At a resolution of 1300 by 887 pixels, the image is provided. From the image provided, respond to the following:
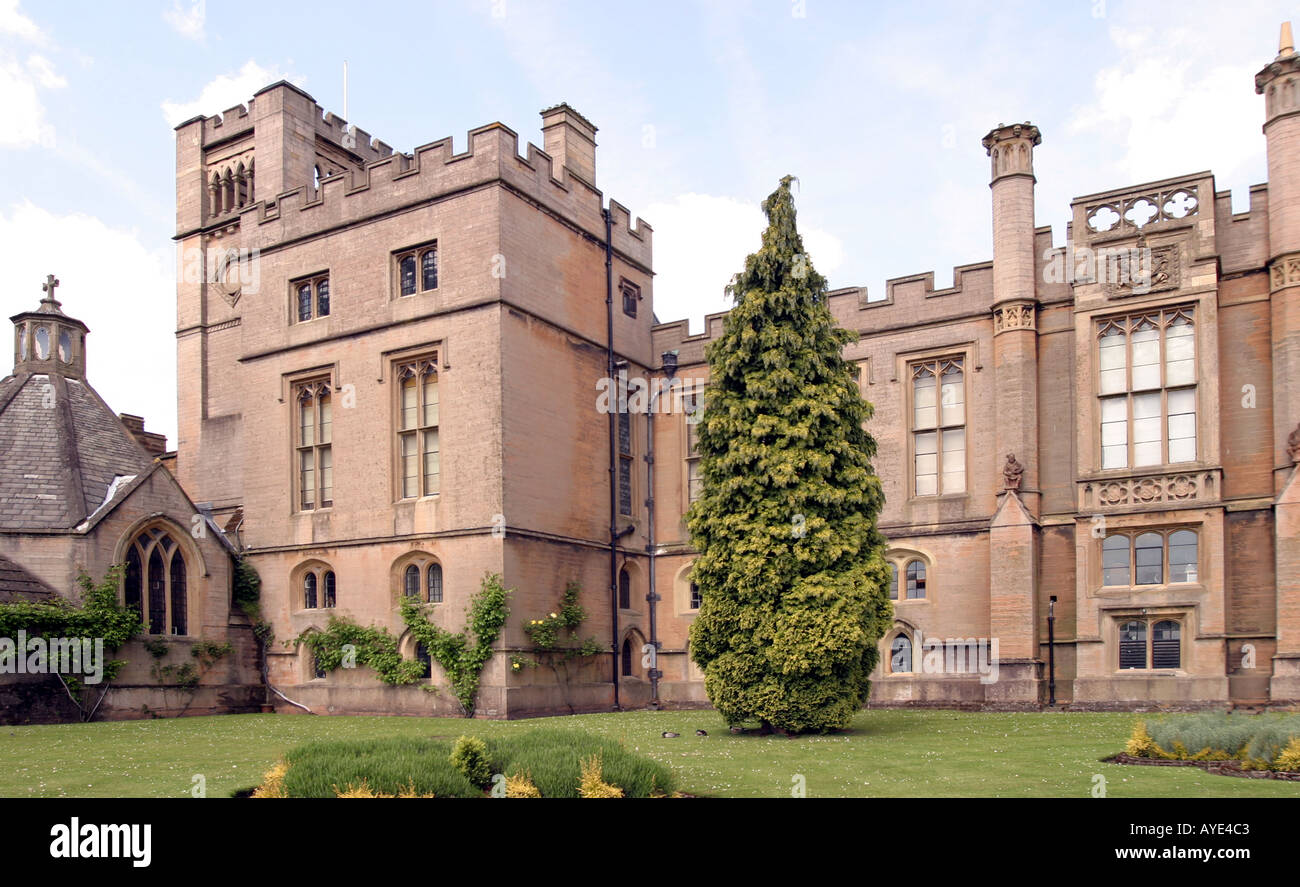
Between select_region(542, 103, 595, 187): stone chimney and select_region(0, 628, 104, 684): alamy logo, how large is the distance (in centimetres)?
1706

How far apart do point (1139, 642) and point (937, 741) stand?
10302mm

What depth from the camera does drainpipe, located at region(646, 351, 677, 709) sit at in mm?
31469

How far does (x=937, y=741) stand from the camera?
1764 cm

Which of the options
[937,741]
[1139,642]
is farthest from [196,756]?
[1139,642]

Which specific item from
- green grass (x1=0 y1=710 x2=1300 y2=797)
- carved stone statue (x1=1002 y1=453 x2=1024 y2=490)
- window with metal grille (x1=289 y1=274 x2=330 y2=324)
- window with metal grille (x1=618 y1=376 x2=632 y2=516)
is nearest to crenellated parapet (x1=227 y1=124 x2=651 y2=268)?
window with metal grille (x1=289 y1=274 x2=330 y2=324)

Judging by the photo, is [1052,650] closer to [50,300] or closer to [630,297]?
[630,297]

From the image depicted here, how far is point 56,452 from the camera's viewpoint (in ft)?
90.9

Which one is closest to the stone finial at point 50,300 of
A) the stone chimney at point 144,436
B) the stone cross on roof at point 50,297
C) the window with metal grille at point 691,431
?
the stone cross on roof at point 50,297

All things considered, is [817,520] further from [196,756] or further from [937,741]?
[196,756]
